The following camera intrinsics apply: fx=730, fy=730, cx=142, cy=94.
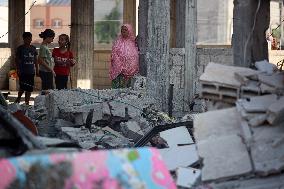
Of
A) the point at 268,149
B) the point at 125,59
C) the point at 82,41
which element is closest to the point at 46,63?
the point at 125,59

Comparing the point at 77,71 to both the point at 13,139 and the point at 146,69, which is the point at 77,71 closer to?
the point at 146,69

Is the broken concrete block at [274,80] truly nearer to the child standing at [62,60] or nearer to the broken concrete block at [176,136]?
Answer: the broken concrete block at [176,136]

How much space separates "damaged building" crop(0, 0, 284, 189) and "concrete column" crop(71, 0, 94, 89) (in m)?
3.86

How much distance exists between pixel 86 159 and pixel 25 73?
35.2 feet

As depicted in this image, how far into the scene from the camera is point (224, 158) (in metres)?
5.70

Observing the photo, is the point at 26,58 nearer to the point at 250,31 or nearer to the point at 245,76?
the point at 250,31

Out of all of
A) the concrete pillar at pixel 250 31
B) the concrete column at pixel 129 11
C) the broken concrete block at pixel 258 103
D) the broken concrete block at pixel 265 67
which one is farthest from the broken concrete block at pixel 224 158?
the concrete column at pixel 129 11

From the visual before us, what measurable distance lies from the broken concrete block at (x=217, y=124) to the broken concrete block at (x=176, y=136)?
1.49 meters

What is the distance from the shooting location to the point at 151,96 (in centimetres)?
1291

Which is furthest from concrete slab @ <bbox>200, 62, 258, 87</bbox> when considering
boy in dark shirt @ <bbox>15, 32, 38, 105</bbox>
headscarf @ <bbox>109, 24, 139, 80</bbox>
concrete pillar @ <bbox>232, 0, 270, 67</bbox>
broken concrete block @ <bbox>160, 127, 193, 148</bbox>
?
boy in dark shirt @ <bbox>15, 32, 38, 105</bbox>

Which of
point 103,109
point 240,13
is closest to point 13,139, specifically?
point 240,13

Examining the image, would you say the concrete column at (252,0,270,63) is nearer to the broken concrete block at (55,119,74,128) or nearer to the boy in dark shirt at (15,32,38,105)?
the broken concrete block at (55,119,74,128)

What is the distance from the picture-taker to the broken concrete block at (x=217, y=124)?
5.99 m

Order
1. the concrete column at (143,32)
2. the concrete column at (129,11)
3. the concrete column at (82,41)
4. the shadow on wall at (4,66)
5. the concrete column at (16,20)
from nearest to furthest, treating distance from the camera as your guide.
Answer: the concrete column at (143,32)
the concrete column at (82,41)
the concrete column at (129,11)
the concrete column at (16,20)
the shadow on wall at (4,66)
